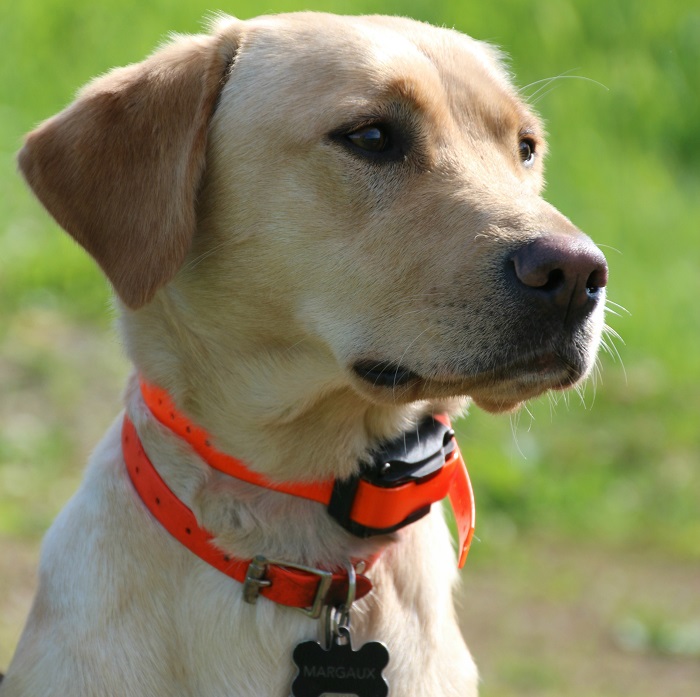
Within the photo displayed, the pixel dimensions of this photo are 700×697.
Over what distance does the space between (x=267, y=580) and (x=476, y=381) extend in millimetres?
694

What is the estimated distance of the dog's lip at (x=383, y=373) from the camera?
9.03 ft

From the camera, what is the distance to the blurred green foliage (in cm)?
637

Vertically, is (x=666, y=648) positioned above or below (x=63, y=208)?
below

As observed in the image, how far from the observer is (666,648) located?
5.30m

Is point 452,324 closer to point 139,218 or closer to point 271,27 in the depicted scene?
point 139,218

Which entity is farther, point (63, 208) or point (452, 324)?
point (63, 208)

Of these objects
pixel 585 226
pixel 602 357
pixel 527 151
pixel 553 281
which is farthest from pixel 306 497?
pixel 585 226

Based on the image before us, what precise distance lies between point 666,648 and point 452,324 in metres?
3.25

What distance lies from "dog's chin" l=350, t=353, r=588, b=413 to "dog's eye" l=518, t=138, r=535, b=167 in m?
0.82

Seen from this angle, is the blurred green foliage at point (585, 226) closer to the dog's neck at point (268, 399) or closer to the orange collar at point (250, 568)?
the dog's neck at point (268, 399)

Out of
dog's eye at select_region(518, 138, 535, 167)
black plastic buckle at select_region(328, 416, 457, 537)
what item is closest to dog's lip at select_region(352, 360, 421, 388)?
black plastic buckle at select_region(328, 416, 457, 537)

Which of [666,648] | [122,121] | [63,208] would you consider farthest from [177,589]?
[666,648]

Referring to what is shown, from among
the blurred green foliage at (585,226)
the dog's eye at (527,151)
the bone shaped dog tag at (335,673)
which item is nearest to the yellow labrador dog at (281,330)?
the bone shaped dog tag at (335,673)

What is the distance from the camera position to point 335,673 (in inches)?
107
